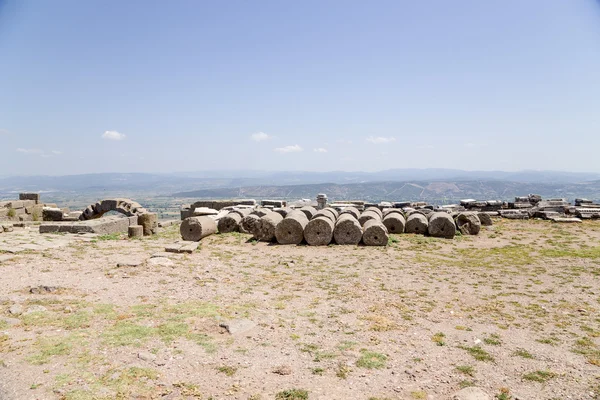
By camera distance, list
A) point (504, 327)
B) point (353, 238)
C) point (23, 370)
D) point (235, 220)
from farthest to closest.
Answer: point (235, 220), point (353, 238), point (504, 327), point (23, 370)

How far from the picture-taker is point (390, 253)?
42.1 feet

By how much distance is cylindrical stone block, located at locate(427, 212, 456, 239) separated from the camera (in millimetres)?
15547

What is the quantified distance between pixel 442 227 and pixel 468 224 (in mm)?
1899

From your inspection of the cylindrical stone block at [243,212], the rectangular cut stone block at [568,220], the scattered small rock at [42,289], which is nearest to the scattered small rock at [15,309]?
the scattered small rock at [42,289]

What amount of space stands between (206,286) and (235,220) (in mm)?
7761

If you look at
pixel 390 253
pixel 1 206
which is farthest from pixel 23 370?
pixel 1 206

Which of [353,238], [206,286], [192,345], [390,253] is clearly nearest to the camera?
[192,345]

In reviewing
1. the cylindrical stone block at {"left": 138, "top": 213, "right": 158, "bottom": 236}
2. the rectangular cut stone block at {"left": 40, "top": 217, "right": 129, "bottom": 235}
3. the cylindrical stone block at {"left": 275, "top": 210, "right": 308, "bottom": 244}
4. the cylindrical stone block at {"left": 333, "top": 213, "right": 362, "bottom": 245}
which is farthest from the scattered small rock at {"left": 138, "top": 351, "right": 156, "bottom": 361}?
the cylindrical stone block at {"left": 138, "top": 213, "right": 158, "bottom": 236}

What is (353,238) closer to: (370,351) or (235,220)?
(235,220)

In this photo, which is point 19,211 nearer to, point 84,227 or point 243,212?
point 84,227

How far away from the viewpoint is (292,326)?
6363 mm

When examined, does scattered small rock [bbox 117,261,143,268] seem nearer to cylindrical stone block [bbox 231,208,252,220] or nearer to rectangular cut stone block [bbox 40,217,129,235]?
rectangular cut stone block [bbox 40,217,129,235]

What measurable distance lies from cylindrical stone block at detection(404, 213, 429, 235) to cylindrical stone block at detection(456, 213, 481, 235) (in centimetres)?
183

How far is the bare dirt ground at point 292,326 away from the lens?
4.50m
